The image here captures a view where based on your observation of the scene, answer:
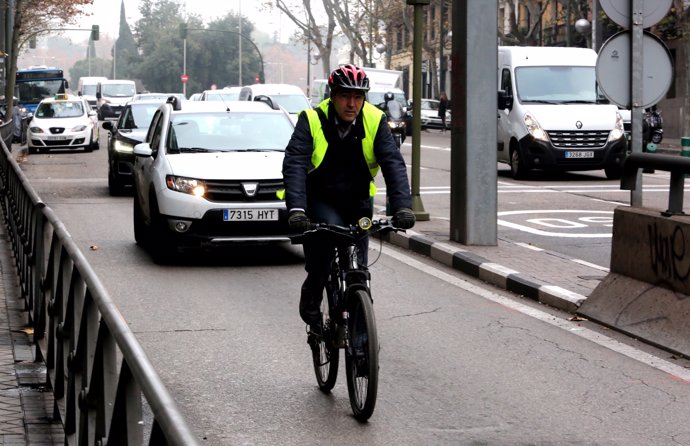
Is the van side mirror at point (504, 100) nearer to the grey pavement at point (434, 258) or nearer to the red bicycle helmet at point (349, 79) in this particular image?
the grey pavement at point (434, 258)

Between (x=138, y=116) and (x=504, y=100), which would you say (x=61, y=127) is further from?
(x=504, y=100)

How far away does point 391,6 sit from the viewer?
67.2 metres

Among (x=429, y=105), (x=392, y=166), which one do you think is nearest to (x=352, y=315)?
(x=392, y=166)

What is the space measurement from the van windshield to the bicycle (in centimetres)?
1865

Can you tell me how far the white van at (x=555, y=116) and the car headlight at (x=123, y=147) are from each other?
7231 mm

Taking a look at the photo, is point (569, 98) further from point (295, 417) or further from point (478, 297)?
point (295, 417)

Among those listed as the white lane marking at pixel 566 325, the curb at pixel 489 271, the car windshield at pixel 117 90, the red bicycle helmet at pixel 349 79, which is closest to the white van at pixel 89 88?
the car windshield at pixel 117 90

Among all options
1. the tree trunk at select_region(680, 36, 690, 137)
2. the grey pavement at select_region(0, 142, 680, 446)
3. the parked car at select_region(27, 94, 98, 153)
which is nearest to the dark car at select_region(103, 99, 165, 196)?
the grey pavement at select_region(0, 142, 680, 446)

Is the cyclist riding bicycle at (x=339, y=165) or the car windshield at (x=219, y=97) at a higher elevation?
the car windshield at (x=219, y=97)

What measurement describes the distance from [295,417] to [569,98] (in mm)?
19402

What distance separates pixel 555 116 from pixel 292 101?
10682mm

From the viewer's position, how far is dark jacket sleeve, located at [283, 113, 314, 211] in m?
6.49

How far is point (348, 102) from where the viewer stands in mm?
6547

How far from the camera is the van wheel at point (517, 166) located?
80.7ft
